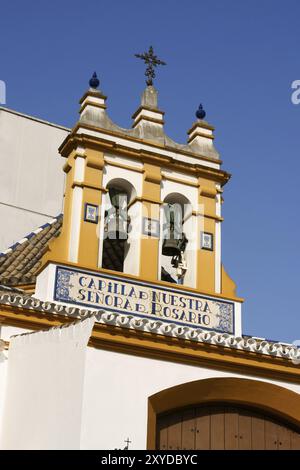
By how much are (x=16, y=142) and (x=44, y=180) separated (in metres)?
1.01

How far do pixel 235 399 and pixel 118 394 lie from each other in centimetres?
157

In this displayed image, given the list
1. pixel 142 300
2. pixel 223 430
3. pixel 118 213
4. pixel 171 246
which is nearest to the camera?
pixel 223 430

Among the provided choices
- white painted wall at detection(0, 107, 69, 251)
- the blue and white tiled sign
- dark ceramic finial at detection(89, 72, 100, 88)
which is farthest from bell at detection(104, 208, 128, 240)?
white painted wall at detection(0, 107, 69, 251)

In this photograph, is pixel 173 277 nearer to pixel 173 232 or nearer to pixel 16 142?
pixel 173 232

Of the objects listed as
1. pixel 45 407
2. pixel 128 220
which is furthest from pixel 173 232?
pixel 45 407

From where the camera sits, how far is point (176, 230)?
42.6ft

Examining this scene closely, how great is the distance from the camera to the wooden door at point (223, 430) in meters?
9.34

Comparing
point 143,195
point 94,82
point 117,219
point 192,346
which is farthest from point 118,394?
point 94,82

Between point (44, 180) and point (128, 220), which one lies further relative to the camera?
point (44, 180)

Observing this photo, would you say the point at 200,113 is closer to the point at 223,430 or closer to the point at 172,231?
the point at 172,231

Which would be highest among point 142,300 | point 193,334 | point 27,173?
point 27,173
